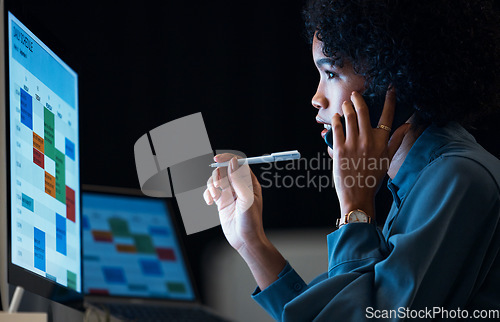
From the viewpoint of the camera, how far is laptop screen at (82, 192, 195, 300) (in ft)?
5.30

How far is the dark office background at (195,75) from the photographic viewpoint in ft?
10.3

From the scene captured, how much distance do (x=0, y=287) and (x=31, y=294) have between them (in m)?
0.09

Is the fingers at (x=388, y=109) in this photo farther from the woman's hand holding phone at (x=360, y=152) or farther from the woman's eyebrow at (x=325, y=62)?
the woman's eyebrow at (x=325, y=62)

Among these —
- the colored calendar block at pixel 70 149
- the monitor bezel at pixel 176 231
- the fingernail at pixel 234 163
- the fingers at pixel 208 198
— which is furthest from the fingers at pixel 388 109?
the monitor bezel at pixel 176 231

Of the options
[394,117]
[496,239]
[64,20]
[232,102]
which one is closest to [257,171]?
[232,102]

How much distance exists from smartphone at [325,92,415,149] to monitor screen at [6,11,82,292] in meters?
0.46

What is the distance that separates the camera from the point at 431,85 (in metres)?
1.21

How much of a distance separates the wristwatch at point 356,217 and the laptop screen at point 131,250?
64 cm

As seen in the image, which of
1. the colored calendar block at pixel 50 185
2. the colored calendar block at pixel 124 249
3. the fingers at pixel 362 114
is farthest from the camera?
the colored calendar block at pixel 124 249

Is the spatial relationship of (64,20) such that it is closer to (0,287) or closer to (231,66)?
(231,66)

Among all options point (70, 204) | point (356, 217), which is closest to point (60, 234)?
point (70, 204)

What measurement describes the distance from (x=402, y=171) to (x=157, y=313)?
68 centimetres

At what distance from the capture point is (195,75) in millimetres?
3189

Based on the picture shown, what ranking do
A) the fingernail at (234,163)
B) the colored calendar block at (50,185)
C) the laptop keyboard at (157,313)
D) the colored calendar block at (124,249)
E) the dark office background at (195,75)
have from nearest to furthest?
the colored calendar block at (50,185)
the fingernail at (234,163)
the laptop keyboard at (157,313)
the colored calendar block at (124,249)
the dark office background at (195,75)
